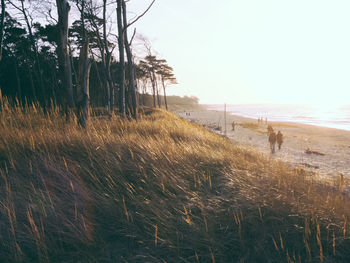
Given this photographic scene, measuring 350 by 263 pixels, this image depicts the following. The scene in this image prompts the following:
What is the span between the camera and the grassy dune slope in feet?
4.29

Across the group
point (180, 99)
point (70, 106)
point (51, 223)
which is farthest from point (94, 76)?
point (180, 99)

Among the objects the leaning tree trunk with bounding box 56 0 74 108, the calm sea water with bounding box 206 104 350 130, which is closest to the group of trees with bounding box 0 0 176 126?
the leaning tree trunk with bounding box 56 0 74 108

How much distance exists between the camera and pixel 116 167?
2.18 metres

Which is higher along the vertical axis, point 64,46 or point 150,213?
point 64,46

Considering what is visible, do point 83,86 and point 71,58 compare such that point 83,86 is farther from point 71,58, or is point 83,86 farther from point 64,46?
point 71,58

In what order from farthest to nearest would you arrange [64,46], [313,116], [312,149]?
1. [313,116]
2. [312,149]
3. [64,46]

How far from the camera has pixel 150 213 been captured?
158 centimetres

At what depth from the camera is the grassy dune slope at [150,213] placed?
131cm

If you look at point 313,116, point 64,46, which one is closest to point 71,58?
point 64,46

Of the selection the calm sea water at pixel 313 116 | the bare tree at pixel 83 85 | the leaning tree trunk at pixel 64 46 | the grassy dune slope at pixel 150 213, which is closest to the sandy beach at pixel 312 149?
the grassy dune slope at pixel 150 213

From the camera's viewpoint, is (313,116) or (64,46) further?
(313,116)

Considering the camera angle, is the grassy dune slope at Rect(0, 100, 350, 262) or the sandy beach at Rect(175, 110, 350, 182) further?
the sandy beach at Rect(175, 110, 350, 182)

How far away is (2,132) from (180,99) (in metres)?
102

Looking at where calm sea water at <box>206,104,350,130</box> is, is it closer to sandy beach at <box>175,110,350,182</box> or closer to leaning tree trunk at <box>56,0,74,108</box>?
sandy beach at <box>175,110,350,182</box>
